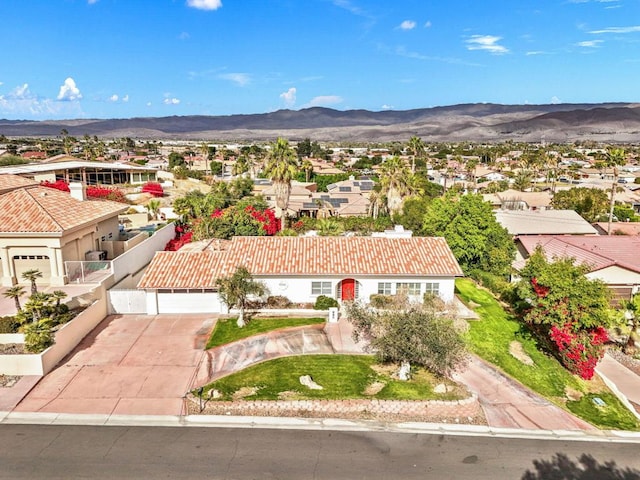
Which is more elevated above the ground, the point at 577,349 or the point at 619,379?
the point at 577,349

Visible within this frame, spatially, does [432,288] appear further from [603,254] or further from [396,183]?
[396,183]

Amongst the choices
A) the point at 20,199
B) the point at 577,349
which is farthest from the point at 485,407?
the point at 20,199

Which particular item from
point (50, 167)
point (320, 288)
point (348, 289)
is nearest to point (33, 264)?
point (320, 288)

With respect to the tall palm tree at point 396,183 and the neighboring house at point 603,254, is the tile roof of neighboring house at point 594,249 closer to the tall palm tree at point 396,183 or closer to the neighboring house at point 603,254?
the neighboring house at point 603,254

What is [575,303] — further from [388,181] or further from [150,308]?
[388,181]

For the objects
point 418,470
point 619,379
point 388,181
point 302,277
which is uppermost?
point 388,181

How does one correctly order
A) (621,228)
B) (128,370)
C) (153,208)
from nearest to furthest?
(128,370), (621,228), (153,208)

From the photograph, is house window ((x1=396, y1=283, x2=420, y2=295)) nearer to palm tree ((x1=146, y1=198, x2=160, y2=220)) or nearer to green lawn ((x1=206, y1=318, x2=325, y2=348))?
green lawn ((x1=206, y1=318, x2=325, y2=348))
